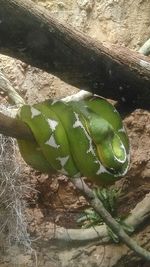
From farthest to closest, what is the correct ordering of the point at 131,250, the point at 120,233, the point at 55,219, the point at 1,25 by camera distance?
the point at 55,219
the point at 131,250
the point at 120,233
the point at 1,25

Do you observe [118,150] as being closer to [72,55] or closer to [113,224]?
[72,55]

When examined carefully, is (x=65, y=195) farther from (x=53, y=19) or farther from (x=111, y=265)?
(x=53, y=19)

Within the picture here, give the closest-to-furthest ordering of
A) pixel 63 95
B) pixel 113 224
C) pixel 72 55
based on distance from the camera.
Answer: pixel 72 55 → pixel 113 224 → pixel 63 95

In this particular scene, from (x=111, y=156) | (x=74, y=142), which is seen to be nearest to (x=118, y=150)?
(x=111, y=156)

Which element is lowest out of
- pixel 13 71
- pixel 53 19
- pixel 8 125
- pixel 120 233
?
pixel 120 233

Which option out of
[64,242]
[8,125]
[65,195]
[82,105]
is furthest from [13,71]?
[8,125]
